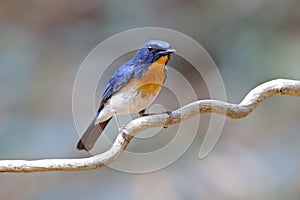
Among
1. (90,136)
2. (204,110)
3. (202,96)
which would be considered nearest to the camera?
(204,110)

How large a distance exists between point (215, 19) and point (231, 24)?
0.26 ft

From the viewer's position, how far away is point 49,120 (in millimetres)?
2119

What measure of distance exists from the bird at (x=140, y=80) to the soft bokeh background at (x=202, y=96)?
1.01m

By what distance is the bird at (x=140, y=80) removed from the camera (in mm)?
881

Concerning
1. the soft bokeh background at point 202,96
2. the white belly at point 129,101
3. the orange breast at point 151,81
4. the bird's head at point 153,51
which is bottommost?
the soft bokeh background at point 202,96

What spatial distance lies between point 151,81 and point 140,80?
22mm

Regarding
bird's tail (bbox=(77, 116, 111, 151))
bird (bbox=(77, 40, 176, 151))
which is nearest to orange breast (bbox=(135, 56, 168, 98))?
bird (bbox=(77, 40, 176, 151))

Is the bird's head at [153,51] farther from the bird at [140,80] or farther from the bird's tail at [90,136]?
the bird's tail at [90,136]

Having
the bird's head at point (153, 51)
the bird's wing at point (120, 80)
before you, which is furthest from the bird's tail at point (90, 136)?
the bird's head at point (153, 51)

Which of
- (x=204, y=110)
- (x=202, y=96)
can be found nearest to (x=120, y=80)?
(x=204, y=110)

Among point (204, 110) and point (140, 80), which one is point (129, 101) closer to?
point (140, 80)

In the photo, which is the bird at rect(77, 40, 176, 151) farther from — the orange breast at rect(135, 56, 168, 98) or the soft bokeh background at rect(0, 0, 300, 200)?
the soft bokeh background at rect(0, 0, 300, 200)

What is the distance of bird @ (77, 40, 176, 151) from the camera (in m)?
0.88

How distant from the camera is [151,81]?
923 mm
